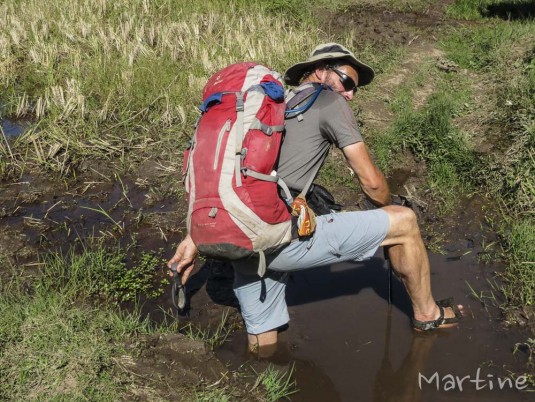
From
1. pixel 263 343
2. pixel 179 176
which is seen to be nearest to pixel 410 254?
pixel 263 343

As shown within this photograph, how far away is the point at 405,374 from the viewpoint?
4.25 metres

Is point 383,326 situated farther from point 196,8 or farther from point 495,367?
point 196,8

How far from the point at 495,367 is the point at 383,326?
77cm

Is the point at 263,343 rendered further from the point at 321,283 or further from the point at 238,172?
the point at 238,172

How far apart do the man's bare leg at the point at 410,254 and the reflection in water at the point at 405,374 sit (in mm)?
207

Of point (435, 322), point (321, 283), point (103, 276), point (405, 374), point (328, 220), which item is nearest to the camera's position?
point (328, 220)

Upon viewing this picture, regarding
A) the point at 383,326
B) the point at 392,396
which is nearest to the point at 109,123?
the point at 383,326

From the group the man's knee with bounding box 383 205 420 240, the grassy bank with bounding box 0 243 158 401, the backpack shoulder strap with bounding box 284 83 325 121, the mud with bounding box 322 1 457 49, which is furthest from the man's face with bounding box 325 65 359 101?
the mud with bounding box 322 1 457 49

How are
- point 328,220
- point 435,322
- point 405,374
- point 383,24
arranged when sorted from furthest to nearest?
point 383,24 → point 435,322 → point 405,374 → point 328,220

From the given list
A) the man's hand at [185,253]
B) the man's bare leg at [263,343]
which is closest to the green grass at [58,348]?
the man's hand at [185,253]

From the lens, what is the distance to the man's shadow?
4.87m

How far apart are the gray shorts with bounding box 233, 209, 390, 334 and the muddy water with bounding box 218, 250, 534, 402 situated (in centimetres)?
48

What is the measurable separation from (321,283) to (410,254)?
110 cm

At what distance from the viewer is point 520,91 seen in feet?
22.3
